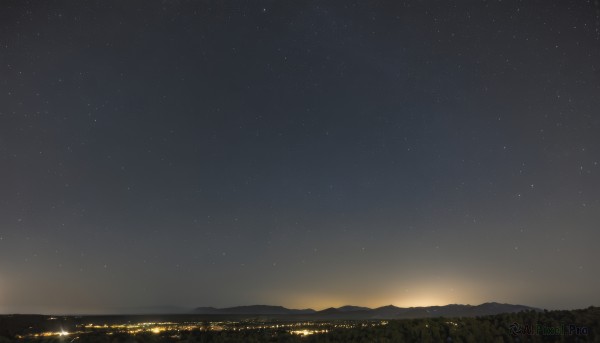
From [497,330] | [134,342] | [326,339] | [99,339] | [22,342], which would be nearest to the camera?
[497,330]

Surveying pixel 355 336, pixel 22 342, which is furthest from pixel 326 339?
pixel 22 342

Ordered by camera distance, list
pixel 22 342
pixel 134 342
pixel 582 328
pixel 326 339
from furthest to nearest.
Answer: pixel 22 342 < pixel 134 342 < pixel 326 339 < pixel 582 328

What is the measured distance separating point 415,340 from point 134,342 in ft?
61.7

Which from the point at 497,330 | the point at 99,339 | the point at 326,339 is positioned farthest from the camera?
the point at 99,339

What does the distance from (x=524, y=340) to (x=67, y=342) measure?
31.2 m

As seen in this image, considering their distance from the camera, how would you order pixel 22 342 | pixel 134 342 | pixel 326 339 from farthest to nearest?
pixel 22 342 < pixel 134 342 < pixel 326 339

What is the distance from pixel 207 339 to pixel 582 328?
973 inches

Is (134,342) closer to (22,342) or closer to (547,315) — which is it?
(22,342)

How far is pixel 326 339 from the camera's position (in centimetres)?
2756

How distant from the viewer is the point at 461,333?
25234mm

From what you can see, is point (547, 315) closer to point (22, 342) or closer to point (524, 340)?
point (524, 340)

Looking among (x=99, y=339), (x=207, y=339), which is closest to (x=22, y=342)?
(x=99, y=339)

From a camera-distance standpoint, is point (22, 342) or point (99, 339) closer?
point (99, 339)

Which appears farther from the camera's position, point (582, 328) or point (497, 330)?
point (497, 330)
